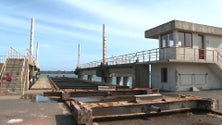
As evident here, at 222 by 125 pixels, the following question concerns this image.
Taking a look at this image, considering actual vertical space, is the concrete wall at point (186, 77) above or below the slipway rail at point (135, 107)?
above

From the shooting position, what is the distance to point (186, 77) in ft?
68.2

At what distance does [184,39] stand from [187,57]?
1.80 m

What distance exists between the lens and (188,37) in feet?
70.5

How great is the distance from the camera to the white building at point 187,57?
20156 mm

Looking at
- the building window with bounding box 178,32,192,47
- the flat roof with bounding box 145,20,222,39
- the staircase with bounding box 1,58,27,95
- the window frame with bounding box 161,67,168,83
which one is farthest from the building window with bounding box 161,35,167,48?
the staircase with bounding box 1,58,27,95

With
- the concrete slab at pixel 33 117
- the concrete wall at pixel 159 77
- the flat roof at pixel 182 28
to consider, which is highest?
the flat roof at pixel 182 28

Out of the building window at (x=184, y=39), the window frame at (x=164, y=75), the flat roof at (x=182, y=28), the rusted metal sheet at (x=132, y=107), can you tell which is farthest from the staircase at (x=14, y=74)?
the building window at (x=184, y=39)

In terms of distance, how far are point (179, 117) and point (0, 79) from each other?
→ 46.3 feet

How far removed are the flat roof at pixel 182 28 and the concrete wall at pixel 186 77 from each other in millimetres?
3019

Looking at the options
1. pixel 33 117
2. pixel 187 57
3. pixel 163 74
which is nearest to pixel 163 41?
pixel 187 57

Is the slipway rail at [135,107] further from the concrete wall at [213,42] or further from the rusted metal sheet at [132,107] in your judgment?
the concrete wall at [213,42]

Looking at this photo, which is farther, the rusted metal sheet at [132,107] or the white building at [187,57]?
the white building at [187,57]

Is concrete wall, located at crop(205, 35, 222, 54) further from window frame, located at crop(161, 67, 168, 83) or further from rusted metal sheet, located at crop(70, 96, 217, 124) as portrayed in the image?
rusted metal sheet, located at crop(70, 96, 217, 124)

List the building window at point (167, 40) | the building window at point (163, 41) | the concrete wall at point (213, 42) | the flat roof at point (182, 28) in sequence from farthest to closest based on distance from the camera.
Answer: the concrete wall at point (213, 42) → the building window at point (163, 41) → the building window at point (167, 40) → the flat roof at point (182, 28)
